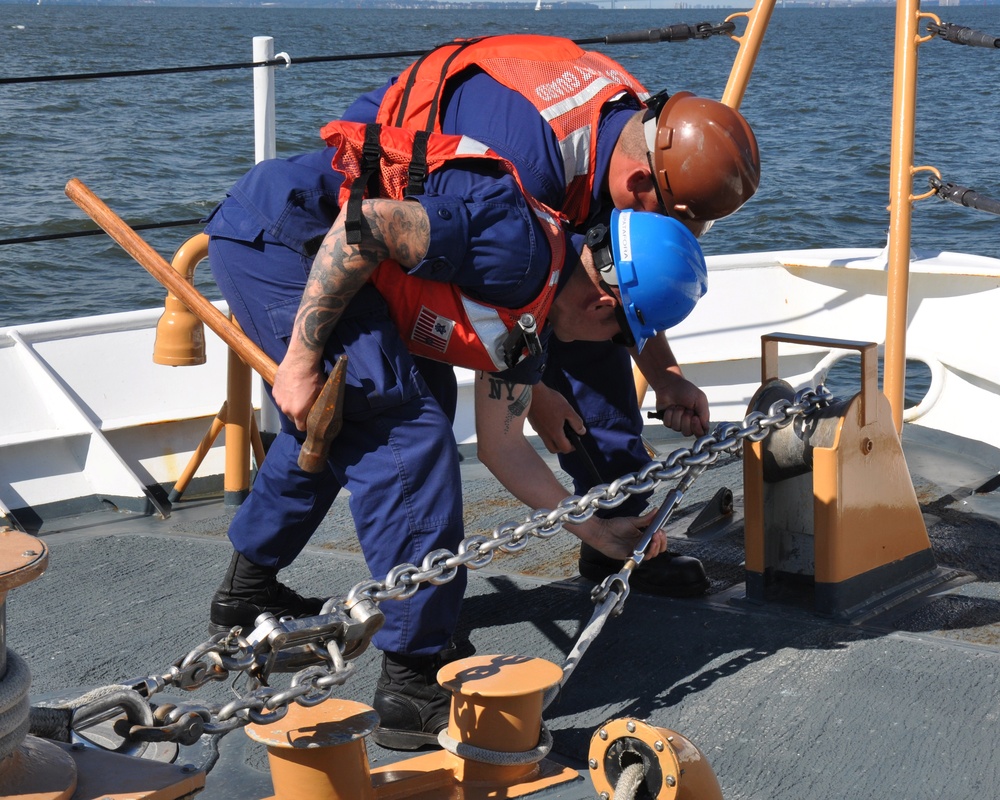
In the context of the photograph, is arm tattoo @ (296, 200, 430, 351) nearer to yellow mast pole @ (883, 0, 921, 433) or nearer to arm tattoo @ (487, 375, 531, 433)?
arm tattoo @ (487, 375, 531, 433)

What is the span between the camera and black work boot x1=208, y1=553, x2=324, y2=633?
9.53ft

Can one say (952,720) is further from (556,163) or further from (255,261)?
(255,261)

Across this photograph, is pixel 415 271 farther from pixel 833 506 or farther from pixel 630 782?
pixel 833 506

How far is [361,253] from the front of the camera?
222 centimetres

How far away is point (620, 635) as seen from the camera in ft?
9.54

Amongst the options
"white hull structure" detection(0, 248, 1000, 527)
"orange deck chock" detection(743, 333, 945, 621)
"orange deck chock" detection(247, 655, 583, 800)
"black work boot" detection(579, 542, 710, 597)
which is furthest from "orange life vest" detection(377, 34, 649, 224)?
"white hull structure" detection(0, 248, 1000, 527)

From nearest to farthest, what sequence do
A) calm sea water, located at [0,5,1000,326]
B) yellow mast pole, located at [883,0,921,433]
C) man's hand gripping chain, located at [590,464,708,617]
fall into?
man's hand gripping chain, located at [590,464,708,617], yellow mast pole, located at [883,0,921,433], calm sea water, located at [0,5,1000,326]

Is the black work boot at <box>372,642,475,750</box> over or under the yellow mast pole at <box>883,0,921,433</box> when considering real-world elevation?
under

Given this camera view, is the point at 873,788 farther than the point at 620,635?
No

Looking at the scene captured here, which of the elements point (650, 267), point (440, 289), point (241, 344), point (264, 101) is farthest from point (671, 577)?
point (264, 101)

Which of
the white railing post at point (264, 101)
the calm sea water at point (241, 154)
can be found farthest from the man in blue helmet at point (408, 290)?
the calm sea water at point (241, 154)

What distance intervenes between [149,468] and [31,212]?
1253cm

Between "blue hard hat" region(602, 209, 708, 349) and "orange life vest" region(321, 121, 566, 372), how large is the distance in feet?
0.39

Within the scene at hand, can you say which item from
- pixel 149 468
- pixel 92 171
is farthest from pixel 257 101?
pixel 92 171
